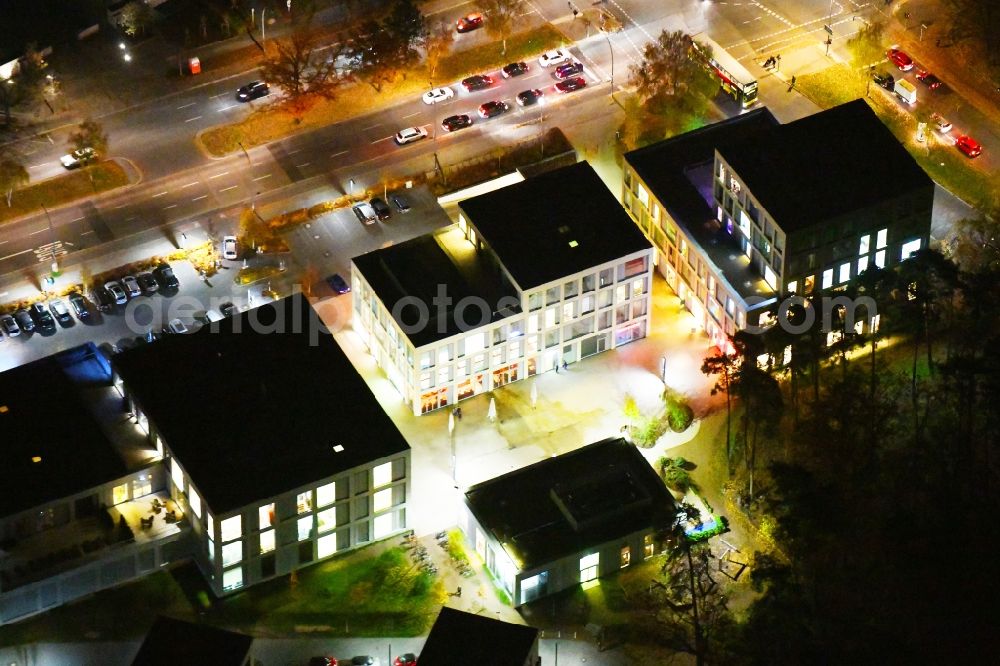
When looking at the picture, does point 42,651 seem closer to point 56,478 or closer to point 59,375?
point 56,478

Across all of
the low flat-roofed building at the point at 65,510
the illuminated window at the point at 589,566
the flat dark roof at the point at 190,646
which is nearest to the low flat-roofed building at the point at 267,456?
the low flat-roofed building at the point at 65,510

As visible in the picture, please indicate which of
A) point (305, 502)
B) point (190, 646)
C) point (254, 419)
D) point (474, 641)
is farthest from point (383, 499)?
point (190, 646)

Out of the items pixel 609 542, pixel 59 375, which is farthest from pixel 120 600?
pixel 609 542

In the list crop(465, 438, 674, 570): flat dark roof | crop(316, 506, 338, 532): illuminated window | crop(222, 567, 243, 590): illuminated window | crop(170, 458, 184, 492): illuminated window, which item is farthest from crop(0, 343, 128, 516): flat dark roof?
crop(465, 438, 674, 570): flat dark roof

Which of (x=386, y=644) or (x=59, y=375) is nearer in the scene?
(x=386, y=644)

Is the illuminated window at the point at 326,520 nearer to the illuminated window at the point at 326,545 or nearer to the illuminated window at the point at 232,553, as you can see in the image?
the illuminated window at the point at 326,545

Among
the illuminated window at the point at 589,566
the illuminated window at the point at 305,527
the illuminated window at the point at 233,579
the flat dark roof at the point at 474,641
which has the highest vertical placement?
the illuminated window at the point at 305,527

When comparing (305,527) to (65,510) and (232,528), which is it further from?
(65,510)
